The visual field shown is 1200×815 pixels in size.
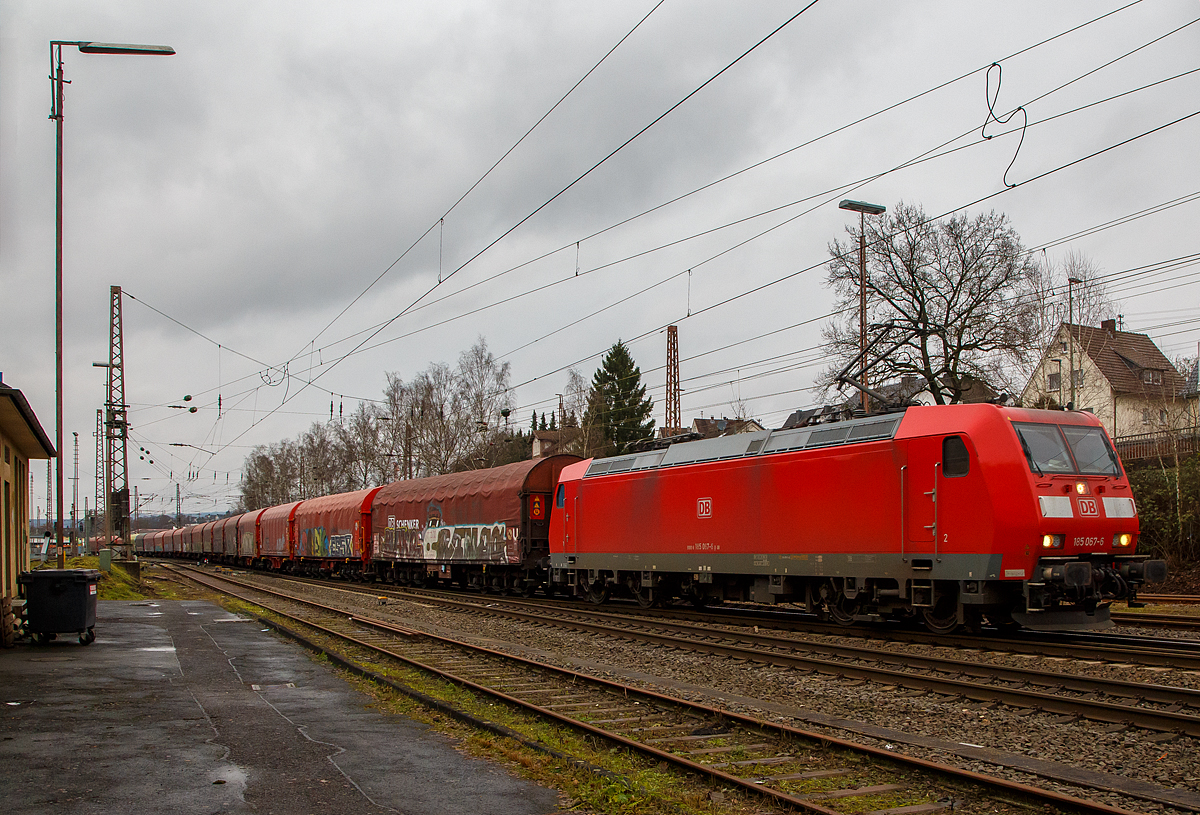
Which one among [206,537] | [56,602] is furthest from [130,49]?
[206,537]

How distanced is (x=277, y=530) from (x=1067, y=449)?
41.9 meters

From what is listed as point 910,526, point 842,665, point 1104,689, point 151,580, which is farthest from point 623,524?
point 151,580

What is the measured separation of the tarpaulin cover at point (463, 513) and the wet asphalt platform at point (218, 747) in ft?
39.7

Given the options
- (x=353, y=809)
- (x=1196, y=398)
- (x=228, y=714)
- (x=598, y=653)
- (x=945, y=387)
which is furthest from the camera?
A: (x=945, y=387)

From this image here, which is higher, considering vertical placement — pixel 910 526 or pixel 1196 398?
pixel 1196 398

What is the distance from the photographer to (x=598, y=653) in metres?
13.9

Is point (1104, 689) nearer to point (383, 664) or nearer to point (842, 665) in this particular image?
point (842, 665)

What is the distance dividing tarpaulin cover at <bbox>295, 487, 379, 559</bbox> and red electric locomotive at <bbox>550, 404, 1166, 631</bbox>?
2087 cm

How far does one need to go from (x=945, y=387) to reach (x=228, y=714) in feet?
88.9

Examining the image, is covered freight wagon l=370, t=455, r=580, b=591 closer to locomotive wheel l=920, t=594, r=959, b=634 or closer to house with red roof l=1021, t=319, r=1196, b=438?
locomotive wheel l=920, t=594, r=959, b=634

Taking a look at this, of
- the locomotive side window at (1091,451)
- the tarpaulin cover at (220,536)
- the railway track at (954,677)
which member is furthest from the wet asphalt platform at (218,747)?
the tarpaulin cover at (220,536)

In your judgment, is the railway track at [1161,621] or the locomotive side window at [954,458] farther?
the railway track at [1161,621]

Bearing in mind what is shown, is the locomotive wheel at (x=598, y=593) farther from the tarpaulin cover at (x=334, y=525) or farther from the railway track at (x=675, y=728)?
the tarpaulin cover at (x=334, y=525)

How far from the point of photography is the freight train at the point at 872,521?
1246 centimetres
